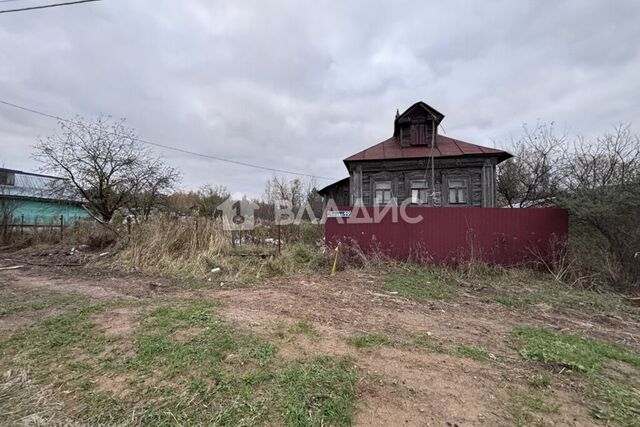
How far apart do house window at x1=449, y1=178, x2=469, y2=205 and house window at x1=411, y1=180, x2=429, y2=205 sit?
1.15 metres

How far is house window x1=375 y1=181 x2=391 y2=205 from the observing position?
14211mm

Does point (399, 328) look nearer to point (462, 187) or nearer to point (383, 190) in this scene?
point (383, 190)

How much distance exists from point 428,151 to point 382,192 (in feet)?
9.50

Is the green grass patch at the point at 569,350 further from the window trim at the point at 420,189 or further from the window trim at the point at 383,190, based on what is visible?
the window trim at the point at 383,190

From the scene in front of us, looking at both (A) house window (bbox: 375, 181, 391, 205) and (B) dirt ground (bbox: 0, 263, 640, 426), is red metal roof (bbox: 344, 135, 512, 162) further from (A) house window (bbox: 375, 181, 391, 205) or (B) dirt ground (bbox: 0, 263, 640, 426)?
(B) dirt ground (bbox: 0, 263, 640, 426)

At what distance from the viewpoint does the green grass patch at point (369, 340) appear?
320cm

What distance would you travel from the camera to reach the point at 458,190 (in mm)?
13727

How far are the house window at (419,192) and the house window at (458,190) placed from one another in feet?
3.78

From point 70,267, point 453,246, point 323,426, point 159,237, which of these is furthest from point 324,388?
point 70,267

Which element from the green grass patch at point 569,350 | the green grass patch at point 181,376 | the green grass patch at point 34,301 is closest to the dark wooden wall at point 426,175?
the green grass patch at point 569,350

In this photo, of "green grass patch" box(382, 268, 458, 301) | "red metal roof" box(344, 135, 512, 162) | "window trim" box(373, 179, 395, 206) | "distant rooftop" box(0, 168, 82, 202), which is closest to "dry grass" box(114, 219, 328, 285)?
"green grass patch" box(382, 268, 458, 301)

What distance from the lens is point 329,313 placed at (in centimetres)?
434

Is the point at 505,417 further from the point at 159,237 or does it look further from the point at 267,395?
the point at 159,237

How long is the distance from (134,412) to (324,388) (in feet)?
4.63
